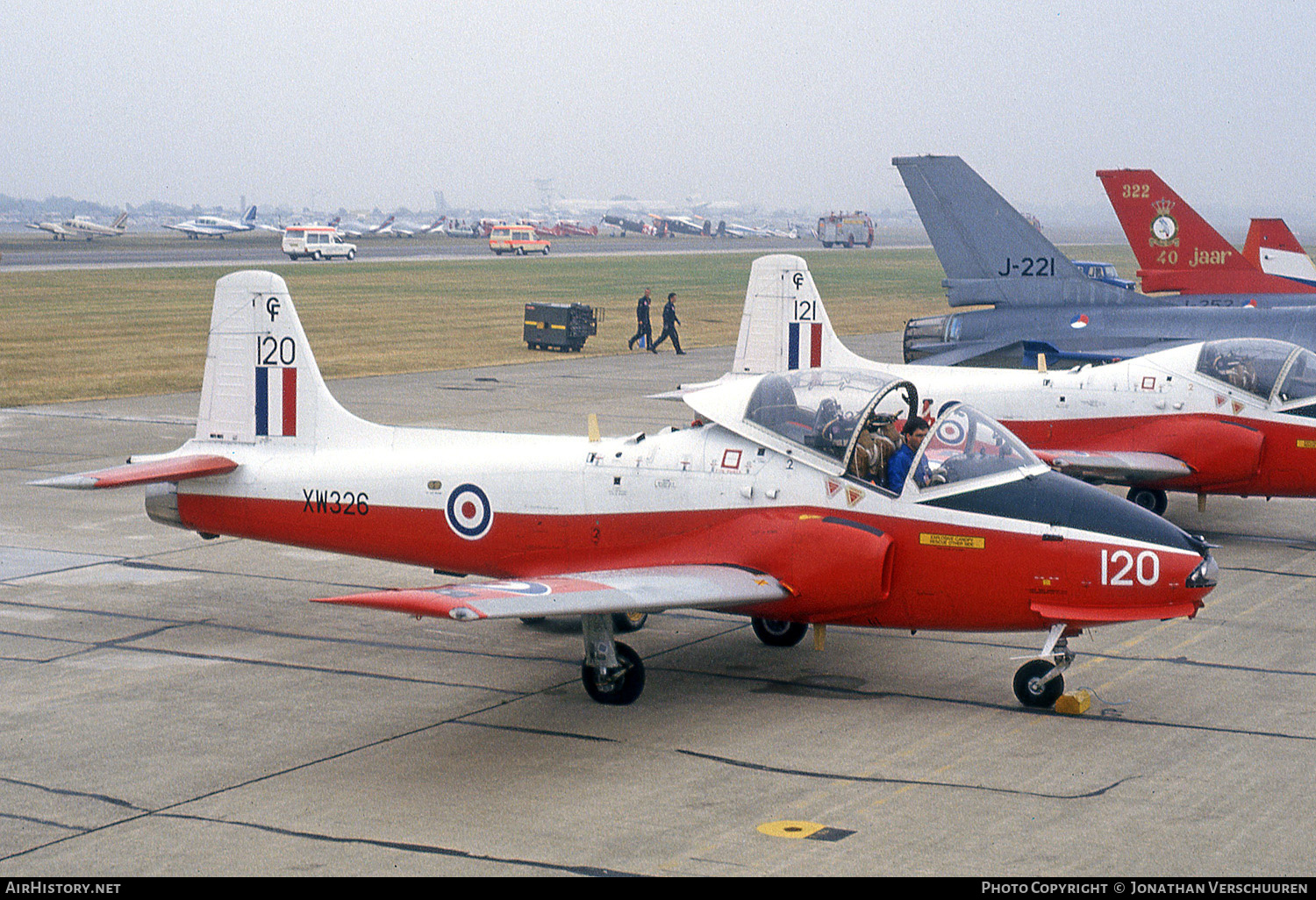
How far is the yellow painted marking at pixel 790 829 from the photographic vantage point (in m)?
7.79

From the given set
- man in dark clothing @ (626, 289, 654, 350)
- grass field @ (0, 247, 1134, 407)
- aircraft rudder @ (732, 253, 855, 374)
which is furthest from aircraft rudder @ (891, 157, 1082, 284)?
man in dark clothing @ (626, 289, 654, 350)

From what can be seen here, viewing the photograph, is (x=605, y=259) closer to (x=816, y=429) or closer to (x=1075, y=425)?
(x=1075, y=425)

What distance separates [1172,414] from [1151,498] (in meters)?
1.47

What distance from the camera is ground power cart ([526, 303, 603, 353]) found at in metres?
40.2

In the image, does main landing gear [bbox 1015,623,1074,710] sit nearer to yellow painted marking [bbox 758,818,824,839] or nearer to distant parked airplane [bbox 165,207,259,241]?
yellow painted marking [bbox 758,818,824,839]

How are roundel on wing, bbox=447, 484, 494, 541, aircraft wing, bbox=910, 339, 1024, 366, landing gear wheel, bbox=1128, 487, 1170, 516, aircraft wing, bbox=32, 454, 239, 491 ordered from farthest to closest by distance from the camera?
aircraft wing, bbox=910, 339, 1024, 366, landing gear wheel, bbox=1128, 487, 1170, 516, aircraft wing, bbox=32, 454, 239, 491, roundel on wing, bbox=447, 484, 494, 541

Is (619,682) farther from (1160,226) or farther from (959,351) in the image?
(1160,226)

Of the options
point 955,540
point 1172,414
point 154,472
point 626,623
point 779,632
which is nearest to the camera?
point 955,540

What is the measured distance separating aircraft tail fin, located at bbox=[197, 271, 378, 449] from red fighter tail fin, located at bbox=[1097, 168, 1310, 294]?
24309 millimetres

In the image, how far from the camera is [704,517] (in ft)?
35.9

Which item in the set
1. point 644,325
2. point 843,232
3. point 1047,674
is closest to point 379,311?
point 644,325

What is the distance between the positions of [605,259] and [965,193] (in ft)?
250

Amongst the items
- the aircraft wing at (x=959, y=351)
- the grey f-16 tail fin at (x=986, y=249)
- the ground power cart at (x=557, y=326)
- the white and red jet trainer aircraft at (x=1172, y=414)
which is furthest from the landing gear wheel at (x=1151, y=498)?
the ground power cart at (x=557, y=326)
